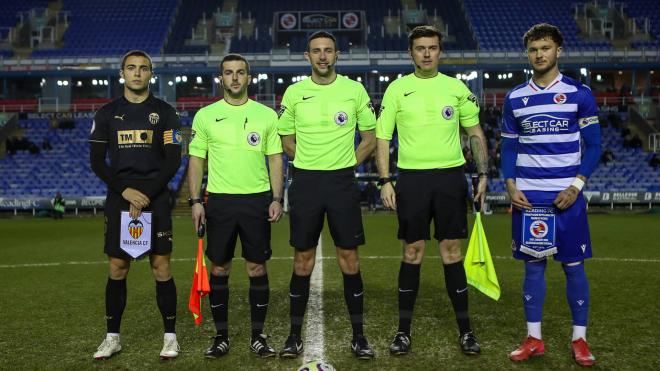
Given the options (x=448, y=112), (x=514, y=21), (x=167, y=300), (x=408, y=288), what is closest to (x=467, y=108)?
(x=448, y=112)

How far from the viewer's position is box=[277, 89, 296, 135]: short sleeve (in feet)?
16.1

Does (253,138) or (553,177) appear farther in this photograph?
(253,138)

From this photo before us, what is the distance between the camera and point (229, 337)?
5219mm

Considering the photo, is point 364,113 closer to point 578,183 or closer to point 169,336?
point 578,183

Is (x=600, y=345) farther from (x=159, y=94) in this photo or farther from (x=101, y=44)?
(x=101, y=44)

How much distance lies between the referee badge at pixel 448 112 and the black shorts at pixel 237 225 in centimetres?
167

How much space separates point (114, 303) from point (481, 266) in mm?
3157

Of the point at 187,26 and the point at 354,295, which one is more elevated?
the point at 187,26

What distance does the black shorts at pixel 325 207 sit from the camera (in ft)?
15.6

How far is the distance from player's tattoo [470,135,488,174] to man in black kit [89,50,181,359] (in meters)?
2.53

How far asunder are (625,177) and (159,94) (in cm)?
2658

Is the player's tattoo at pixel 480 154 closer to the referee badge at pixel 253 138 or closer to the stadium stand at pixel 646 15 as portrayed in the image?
the referee badge at pixel 253 138

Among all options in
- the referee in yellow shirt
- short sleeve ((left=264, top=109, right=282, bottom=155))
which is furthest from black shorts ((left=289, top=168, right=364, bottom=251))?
short sleeve ((left=264, top=109, right=282, bottom=155))

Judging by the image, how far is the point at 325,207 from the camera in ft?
15.7
